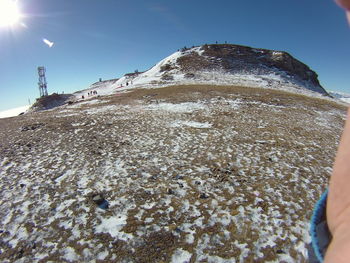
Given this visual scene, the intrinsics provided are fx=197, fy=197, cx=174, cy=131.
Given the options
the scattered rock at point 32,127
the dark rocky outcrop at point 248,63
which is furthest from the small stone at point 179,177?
the dark rocky outcrop at point 248,63

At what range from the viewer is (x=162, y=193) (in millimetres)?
6613

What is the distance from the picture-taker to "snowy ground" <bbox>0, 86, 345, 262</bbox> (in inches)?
190

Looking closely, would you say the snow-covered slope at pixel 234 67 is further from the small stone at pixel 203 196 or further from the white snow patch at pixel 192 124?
the small stone at pixel 203 196

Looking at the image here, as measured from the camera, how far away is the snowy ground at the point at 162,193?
482 centimetres

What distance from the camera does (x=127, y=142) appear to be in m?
11.0

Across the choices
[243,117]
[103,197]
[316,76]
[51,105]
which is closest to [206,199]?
[103,197]

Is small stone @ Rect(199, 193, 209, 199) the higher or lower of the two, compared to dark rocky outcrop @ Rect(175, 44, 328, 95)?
lower

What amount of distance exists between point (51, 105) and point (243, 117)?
5140 centimetres

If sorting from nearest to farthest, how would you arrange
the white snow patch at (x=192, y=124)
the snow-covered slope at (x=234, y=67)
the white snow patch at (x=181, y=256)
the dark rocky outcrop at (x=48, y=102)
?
the white snow patch at (x=181, y=256)
the white snow patch at (x=192, y=124)
the dark rocky outcrop at (x=48, y=102)
the snow-covered slope at (x=234, y=67)

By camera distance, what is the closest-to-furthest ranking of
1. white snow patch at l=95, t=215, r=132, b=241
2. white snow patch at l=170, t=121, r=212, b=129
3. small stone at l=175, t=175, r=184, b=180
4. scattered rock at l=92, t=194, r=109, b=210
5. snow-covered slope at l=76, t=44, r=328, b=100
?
white snow patch at l=95, t=215, r=132, b=241 < scattered rock at l=92, t=194, r=109, b=210 < small stone at l=175, t=175, r=184, b=180 < white snow patch at l=170, t=121, r=212, b=129 < snow-covered slope at l=76, t=44, r=328, b=100

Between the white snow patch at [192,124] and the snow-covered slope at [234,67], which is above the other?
the snow-covered slope at [234,67]

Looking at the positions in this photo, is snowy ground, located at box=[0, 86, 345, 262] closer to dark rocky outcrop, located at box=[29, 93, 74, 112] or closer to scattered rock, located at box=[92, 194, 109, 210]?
scattered rock, located at box=[92, 194, 109, 210]

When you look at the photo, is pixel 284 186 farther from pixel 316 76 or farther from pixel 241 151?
pixel 316 76

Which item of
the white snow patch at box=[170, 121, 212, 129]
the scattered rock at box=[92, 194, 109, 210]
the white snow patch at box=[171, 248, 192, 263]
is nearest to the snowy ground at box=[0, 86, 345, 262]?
the white snow patch at box=[171, 248, 192, 263]
